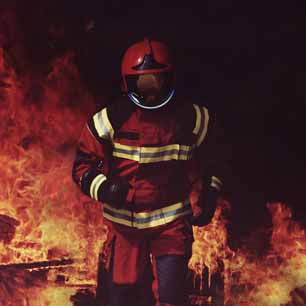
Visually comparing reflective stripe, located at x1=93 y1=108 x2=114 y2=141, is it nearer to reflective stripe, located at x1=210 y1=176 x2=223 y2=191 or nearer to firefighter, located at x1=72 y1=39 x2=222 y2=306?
firefighter, located at x1=72 y1=39 x2=222 y2=306

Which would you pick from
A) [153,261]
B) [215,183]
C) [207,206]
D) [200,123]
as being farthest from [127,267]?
[200,123]

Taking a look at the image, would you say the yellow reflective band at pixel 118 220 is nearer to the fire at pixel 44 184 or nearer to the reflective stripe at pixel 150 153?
the fire at pixel 44 184

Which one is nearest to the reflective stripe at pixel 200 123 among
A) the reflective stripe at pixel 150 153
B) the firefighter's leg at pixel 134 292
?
the reflective stripe at pixel 150 153

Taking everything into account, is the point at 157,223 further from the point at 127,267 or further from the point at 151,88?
the point at 151,88

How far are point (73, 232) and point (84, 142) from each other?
70 centimetres

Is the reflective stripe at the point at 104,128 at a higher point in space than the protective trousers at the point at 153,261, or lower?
higher

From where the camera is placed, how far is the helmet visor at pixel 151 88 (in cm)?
293

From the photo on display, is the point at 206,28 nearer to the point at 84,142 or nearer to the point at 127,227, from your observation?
the point at 84,142

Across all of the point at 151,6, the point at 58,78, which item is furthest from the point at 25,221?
the point at 151,6

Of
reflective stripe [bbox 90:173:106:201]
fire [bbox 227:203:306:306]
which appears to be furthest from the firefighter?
fire [bbox 227:203:306:306]

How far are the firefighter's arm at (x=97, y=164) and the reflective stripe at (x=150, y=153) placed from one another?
9 centimetres

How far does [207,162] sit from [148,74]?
71cm

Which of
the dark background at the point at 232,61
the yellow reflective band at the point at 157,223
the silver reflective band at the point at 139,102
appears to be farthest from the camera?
the dark background at the point at 232,61

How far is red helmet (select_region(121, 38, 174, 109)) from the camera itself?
2.89 m
